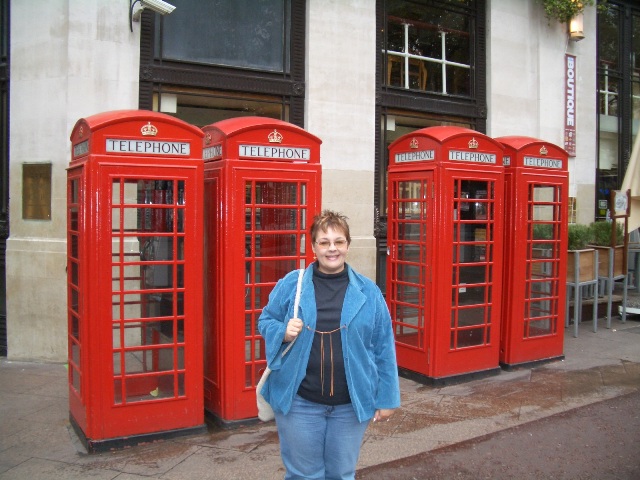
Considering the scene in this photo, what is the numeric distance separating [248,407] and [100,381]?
1.24 meters

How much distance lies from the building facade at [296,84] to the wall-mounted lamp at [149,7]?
37 mm

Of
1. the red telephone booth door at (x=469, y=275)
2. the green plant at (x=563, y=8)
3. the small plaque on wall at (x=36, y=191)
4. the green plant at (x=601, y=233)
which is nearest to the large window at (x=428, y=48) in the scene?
the green plant at (x=563, y=8)

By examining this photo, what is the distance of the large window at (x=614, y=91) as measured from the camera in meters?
11.8

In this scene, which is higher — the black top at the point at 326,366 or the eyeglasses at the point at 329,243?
the eyeglasses at the point at 329,243

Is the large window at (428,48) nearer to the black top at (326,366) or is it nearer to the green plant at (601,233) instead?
the green plant at (601,233)

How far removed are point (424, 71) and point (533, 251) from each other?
3756 millimetres

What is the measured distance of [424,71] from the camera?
9.67m

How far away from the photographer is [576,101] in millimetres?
11094

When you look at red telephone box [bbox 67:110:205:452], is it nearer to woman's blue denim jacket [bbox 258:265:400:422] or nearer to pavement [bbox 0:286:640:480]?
pavement [bbox 0:286:640:480]

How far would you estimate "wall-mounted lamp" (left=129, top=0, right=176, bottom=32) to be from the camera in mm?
6629

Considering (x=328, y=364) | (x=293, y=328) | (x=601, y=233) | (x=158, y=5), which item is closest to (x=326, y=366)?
(x=328, y=364)

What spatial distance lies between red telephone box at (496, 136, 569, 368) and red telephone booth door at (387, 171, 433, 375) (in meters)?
1.17

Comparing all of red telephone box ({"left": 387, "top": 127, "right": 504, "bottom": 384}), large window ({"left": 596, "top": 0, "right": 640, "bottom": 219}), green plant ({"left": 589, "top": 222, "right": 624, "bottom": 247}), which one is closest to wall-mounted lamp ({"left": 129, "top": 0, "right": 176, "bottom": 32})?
red telephone box ({"left": 387, "top": 127, "right": 504, "bottom": 384})

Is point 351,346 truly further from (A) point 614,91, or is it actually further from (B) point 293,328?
(A) point 614,91
